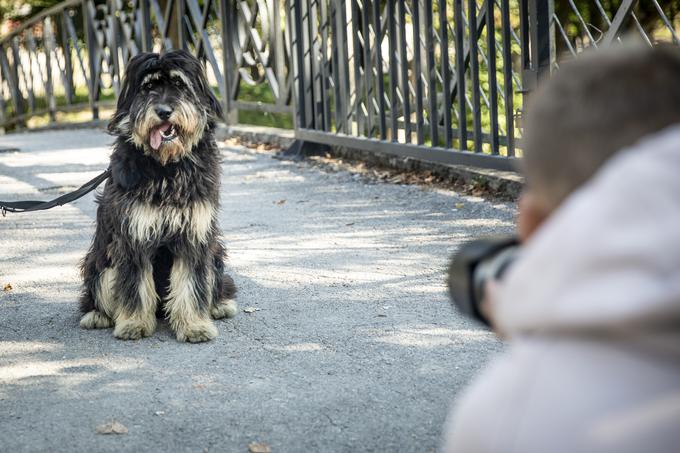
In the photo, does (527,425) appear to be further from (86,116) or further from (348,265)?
(86,116)

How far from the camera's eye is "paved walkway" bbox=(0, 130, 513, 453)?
3.58 m

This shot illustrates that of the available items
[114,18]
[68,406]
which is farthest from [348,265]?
[114,18]

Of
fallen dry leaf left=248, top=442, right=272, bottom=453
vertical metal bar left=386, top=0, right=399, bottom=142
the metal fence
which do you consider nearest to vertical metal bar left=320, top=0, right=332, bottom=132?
the metal fence

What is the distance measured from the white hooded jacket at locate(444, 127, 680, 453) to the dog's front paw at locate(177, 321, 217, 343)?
3.60m

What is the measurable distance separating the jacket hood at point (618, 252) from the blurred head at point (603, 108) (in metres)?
0.04

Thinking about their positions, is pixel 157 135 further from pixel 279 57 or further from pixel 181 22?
pixel 181 22

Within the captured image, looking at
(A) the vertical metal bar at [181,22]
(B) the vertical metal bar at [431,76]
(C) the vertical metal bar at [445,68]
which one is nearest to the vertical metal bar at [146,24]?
(A) the vertical metal bar at [181,22]

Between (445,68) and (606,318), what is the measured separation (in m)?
7.68

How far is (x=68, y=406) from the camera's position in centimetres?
388

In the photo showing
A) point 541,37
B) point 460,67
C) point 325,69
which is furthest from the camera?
point 325,69

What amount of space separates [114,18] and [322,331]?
13.9 m

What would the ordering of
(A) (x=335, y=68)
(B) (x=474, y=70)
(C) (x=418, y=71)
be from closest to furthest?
1. (B) (x=474, y=70)
2. (C) (x=418, y=71)
3. (A) (x=335, y=68)

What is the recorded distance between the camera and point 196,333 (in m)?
4.75

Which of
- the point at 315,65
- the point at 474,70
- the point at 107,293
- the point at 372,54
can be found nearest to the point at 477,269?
the point at 107,293
